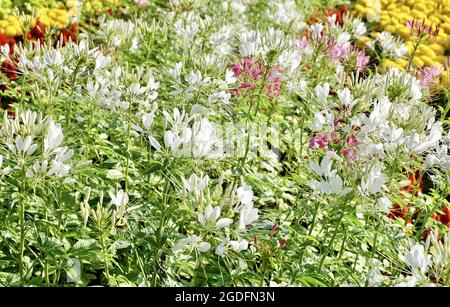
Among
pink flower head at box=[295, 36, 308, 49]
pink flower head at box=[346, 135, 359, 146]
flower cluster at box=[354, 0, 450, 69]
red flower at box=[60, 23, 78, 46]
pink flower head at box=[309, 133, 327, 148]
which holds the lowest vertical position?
flower cluster at box=[354, 0, 450, 69]

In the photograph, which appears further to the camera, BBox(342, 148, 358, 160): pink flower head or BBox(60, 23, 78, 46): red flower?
BBox(60, 23, 78, 46): red flower

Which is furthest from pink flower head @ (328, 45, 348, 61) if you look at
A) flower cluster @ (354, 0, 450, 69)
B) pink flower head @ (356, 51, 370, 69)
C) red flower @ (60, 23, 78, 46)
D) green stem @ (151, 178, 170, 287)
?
flower cluster @ (354, 0, 450, 69)

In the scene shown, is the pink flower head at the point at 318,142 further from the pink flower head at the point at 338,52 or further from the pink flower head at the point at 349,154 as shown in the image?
the pink flower head at the point at 338,52

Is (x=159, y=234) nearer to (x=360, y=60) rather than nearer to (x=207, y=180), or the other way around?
(x=207, y=180)

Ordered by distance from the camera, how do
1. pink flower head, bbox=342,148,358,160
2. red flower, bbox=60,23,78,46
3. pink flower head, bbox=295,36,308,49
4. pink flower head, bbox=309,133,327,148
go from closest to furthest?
pink flower head, bbox=342,148,358,160 < pink flower head, bbox=309,133,327,148 < pink flower head, bbox=295,36,308,49 < red flower, bbox=60,23,78,46

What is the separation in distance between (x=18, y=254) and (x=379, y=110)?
4.59 ft

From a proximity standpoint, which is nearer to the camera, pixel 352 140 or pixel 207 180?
pixel 207 180

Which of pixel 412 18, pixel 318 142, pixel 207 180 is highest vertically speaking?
pixel 207 180

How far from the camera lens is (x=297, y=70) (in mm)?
3000

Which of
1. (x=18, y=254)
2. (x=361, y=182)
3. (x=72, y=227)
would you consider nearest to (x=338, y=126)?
(x=361, y=182)

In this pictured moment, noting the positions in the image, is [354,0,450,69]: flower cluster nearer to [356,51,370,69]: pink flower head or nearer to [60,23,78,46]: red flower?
[356,51,370,69]: pink flower head

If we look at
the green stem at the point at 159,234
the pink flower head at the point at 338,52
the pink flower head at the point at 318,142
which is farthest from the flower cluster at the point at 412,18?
the green stem at the point at 159,234

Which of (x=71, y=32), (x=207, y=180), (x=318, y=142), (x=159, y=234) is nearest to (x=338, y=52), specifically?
(x=318, y=142)
